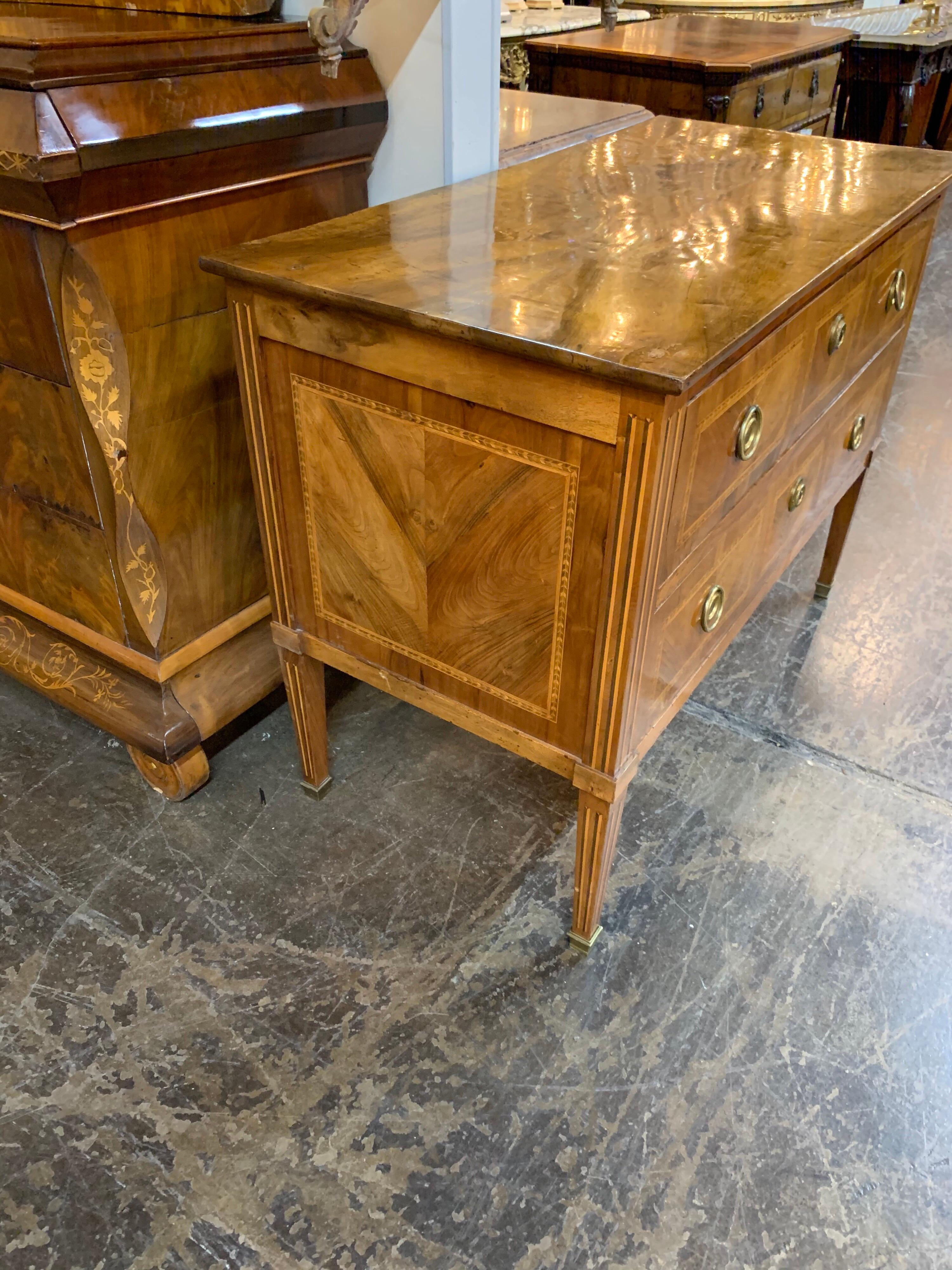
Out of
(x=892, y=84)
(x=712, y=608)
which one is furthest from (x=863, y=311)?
(x=892, y=84)

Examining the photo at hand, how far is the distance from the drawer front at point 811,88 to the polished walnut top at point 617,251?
6.81ft

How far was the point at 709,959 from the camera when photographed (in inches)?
52.3

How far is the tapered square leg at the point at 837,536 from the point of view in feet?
6.33

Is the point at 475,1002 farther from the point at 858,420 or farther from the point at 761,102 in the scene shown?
the point at 761,102

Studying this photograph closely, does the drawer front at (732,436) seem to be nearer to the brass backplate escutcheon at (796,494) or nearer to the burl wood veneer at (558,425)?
the burl wood veneer at (558,425)

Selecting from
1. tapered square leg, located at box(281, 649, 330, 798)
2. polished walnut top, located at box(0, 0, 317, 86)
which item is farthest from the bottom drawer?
polished walnut top, located at box(0, 0, 317, 86)

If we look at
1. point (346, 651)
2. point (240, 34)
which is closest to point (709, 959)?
point (346, 651)

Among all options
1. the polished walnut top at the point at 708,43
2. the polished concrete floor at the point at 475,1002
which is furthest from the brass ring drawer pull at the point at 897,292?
the polished walnut top at the point at 708,43

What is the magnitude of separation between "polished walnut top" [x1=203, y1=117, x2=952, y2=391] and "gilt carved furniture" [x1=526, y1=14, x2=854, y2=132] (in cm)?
162

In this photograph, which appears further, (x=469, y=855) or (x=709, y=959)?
(x=469, y=855)

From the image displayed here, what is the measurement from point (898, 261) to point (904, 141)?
13.9 ft

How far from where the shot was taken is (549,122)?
1.80 m

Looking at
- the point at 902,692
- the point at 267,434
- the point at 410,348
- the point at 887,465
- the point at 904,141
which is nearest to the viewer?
the point at 410,348

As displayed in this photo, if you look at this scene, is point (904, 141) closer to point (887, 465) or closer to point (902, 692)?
point (887, 465)
